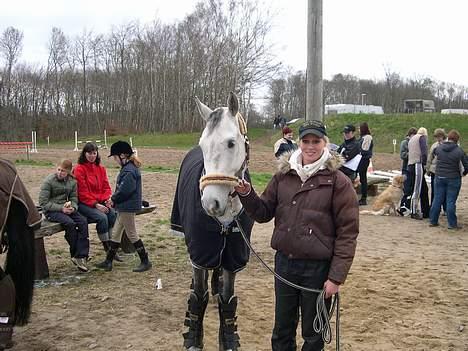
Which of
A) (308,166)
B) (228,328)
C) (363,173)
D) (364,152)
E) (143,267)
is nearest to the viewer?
(308,166)

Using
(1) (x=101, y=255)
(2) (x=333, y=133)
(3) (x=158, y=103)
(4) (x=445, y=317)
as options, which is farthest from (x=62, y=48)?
(4) (x=445, y=317)

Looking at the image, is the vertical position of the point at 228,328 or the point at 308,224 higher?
the point at 308,224

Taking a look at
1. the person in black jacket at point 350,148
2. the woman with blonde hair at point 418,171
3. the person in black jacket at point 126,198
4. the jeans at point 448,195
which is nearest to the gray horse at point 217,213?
the person in black jacket at point 126,198

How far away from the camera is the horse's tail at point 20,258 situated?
3.86 meters

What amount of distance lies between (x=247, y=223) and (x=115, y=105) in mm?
51610

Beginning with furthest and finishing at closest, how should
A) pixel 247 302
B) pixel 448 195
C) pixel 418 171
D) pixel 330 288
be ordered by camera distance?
pixel 418 171
pixel 448 195
pixel 247 302
pixel 330 288

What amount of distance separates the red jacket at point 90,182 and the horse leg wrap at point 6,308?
8.31ft

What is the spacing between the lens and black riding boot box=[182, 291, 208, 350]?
3955mm

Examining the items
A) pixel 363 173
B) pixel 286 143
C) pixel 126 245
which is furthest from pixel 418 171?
pixel 126 245

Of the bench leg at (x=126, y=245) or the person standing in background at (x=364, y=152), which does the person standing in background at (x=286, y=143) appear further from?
the bench leg at (x=126, y=245)

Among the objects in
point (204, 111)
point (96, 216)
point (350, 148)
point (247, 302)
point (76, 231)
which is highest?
point (204, 111)

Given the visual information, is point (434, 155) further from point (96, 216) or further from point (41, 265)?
point (41, 265)

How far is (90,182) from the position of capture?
6.22 meters

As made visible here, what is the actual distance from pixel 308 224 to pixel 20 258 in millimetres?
2287
